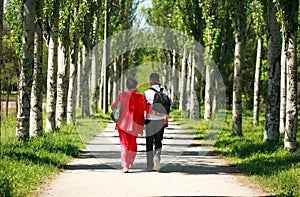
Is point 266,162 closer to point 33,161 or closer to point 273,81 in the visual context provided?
point 273,81

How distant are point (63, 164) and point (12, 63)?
26.9 meters

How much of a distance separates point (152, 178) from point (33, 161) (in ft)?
7.85

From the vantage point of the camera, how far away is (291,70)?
46.1 ft

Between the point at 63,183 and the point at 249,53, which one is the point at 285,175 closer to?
the point at 63,183

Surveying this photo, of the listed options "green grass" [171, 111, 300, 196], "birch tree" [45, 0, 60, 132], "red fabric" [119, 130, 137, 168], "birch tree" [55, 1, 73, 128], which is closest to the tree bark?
"green grass" [171, 111, 300, 196]

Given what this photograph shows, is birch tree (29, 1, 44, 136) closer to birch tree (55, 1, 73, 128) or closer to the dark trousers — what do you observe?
birch tree (55, 1, 73, 128)

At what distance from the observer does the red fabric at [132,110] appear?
Result: 12.4 m

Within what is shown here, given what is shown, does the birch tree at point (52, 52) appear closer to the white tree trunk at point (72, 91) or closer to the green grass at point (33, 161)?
the green grass at point (33, 161)

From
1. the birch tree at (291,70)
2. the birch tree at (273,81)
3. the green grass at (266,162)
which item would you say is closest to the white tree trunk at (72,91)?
the green grass at (266,162)

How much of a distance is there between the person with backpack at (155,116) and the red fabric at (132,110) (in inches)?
5.1

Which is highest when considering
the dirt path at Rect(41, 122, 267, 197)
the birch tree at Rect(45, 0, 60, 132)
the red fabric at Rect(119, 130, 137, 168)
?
the birch tree at Rect(45, 0, 60, 132)

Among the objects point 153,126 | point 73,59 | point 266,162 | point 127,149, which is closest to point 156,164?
point 127,149

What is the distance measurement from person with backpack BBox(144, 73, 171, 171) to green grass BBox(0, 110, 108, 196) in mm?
1797

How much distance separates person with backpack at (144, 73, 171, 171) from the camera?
1227 centimetres
